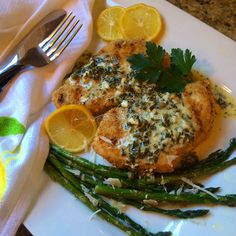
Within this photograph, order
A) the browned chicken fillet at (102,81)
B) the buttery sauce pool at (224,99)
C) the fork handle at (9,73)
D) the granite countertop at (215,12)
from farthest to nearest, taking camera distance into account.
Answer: the granite countertop at (215,12) < the fork handle at (9,73) < the browned chicken fillet at (102,81) < the buttery sauce pool at (224,99)

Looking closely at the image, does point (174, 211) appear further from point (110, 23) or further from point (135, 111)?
point (110, 23)

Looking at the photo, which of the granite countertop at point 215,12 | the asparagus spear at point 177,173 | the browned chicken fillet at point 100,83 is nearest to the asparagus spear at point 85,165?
the asparagus spear at point 177,173

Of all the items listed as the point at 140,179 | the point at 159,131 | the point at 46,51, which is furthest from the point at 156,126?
the point at 46,51

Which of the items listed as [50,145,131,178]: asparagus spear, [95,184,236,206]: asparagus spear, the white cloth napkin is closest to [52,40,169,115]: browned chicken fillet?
the white cloth napkin

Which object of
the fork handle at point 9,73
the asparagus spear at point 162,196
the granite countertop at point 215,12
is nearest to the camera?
the asparagus spear at point 162,196

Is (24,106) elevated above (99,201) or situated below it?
above

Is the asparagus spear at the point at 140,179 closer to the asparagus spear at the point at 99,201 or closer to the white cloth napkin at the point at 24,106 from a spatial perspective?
the asparagus spear at the point at 99,201

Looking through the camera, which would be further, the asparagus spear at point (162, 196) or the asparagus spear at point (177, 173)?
the asparagus spear at point (177, 173)

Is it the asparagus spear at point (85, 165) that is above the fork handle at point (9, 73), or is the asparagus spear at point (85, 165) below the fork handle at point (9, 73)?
below
